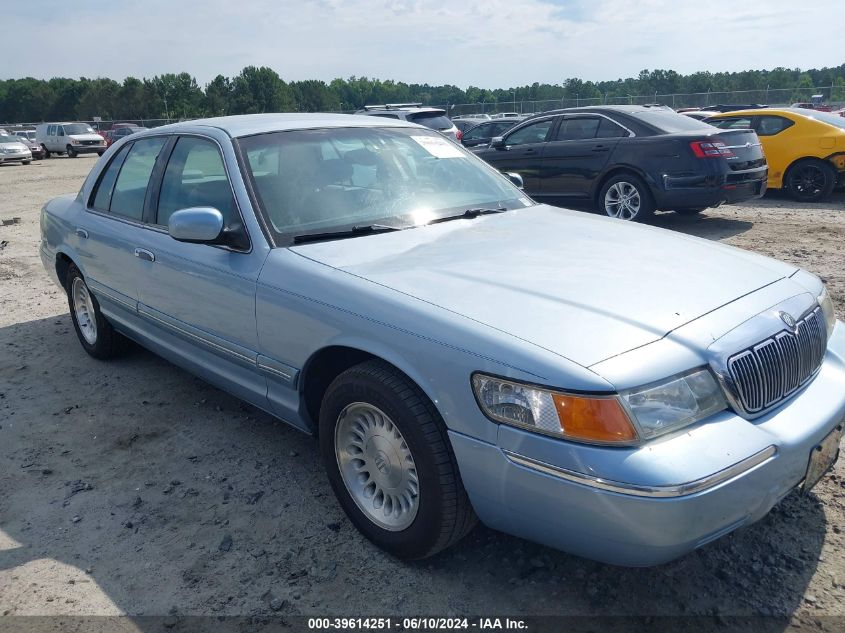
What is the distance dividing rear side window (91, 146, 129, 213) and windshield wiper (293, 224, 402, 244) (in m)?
2.06

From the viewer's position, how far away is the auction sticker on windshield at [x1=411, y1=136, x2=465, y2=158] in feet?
13.2

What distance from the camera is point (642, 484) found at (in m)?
1.97

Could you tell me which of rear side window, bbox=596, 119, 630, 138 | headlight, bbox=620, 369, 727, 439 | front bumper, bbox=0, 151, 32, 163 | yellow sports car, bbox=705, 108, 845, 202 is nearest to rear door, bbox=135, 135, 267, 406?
headlight, bbox=620, 369, 727, 439

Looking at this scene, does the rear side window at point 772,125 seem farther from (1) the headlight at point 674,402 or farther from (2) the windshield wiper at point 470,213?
(1) the headlight at point 674,402

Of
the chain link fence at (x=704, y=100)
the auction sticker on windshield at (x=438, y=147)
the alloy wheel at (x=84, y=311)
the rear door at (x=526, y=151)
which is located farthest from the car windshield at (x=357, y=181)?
the chain link fence at (x=704, y=100)

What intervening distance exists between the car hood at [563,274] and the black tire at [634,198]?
554 centimetres

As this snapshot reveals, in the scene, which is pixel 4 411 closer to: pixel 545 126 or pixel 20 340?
pixel 20 340

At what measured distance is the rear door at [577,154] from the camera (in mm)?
9117

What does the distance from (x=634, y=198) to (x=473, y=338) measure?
7.29 meters

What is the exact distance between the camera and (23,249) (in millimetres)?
9383

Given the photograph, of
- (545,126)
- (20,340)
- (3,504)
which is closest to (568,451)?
(3,504)

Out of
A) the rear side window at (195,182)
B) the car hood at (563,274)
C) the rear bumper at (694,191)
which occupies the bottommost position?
the rear bumper at (694,191)

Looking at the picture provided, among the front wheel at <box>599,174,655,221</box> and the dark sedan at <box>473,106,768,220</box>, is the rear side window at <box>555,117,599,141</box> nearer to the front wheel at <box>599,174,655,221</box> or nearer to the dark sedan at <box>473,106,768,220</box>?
the dark sedan at <box>473,106,768,220</box>

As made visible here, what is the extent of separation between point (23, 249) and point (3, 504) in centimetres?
717
